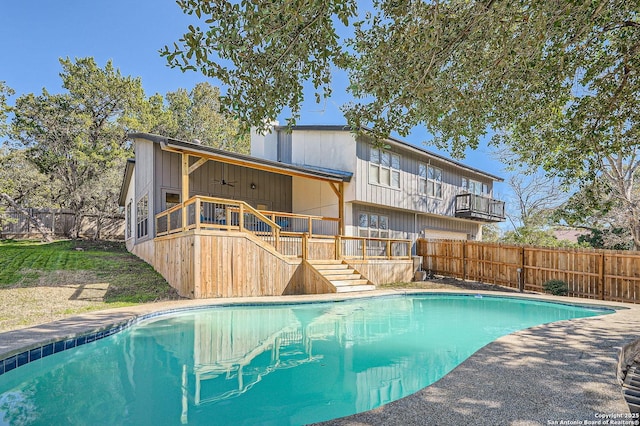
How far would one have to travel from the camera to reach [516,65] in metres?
5.18

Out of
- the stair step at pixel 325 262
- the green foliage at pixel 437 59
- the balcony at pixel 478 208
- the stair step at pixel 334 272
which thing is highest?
the green foliage at pixel 437 59

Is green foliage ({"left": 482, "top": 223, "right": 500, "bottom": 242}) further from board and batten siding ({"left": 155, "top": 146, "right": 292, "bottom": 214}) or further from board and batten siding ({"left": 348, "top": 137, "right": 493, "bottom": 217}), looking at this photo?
board and batten siding ({"left": 155, "top": 146, "right": 292, "bottom": 214})

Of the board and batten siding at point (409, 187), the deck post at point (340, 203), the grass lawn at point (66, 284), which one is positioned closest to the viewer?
the grass lawn at point (66, 284)

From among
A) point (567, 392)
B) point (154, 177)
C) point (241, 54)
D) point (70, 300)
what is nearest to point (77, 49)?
point (154, 177)

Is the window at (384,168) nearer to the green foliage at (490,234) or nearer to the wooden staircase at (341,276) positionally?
the wooden staircase at (341,276)

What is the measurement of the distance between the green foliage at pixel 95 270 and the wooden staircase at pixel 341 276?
4.45 m

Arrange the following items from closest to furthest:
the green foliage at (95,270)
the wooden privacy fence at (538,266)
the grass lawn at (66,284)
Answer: the grass lawn at (66,284), the green foliage at (95,270), the wooden privacy fence at (538,266)

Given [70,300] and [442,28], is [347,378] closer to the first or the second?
[442,28]

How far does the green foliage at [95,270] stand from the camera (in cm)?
975

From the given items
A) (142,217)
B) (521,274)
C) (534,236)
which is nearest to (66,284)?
(142,217)

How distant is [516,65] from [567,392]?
13.9 feet

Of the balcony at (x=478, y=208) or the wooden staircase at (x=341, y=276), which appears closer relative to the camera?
the wooden staircase at (x=341, y=276)

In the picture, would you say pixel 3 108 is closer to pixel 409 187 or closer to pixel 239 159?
pixel 239 159

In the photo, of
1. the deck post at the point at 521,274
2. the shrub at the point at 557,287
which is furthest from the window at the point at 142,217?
the shrub at the point at 557,287
